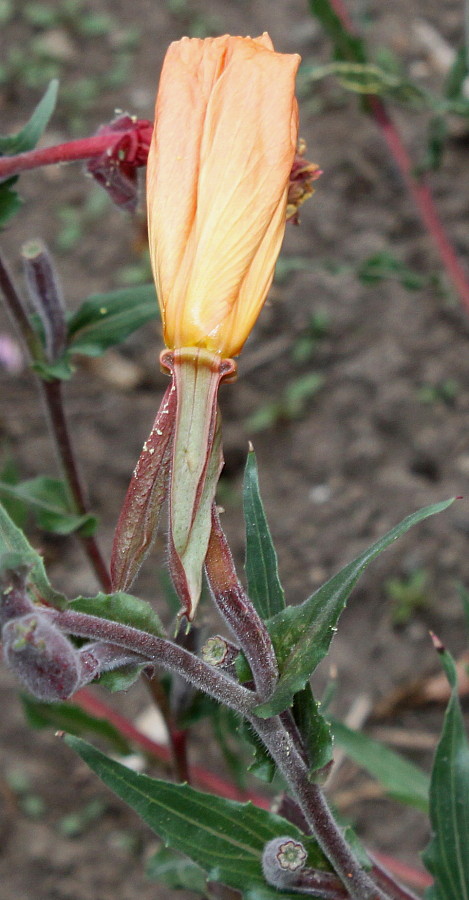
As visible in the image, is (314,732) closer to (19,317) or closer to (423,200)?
(19,317)

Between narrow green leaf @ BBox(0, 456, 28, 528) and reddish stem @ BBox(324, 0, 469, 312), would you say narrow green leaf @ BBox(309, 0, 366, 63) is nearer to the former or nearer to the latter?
reddish stem @ BBox(324, 0, 469, 312)

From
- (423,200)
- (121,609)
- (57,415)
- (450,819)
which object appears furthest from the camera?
(423,200)

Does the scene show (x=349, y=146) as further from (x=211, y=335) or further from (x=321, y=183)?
(x=211, y=335)

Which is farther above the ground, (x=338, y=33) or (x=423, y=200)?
(x=338, y=33)

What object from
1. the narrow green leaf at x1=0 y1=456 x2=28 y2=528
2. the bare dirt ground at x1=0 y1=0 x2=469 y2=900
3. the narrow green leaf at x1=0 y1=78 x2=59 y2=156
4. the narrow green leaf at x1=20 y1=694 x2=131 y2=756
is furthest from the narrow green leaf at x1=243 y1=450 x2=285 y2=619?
the bare dirt ground at x1=0 y1=0 x2=469 y2=900

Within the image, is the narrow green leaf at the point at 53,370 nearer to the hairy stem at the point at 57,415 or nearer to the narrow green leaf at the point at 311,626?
the hairy stem at the point at 57,415

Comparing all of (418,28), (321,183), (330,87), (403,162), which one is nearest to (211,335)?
(403,162)

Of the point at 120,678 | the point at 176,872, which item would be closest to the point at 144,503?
the point at 120,678

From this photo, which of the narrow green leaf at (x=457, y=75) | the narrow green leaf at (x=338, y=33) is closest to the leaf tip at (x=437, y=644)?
the narrow green leaf at (x=457, y=75)
